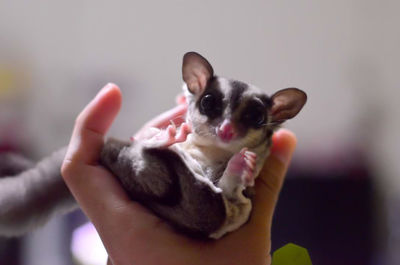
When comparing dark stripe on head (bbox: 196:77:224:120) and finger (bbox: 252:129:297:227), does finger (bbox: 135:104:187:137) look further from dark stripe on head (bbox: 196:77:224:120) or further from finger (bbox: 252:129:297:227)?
finger (bbox: 252:129:297:227)

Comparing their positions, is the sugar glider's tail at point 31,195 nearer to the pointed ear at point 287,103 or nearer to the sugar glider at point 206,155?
the sugar glider at point 206,155

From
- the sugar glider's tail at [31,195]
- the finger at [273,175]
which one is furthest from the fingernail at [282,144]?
the sugar glider's tail at [31,195]

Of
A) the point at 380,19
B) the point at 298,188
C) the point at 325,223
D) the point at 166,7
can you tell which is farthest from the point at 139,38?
the point at 325,223

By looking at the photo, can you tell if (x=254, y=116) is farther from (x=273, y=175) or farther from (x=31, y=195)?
(x=31, y=195)

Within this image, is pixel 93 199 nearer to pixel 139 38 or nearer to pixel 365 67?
pixel 139 38

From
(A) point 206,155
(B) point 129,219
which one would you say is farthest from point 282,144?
(B) point 129,219

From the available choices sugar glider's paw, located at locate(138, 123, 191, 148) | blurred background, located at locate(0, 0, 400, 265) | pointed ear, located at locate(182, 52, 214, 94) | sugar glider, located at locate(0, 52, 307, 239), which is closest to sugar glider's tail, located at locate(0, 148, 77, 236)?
blurred background, located at locate(0, 0, 400, 265)
